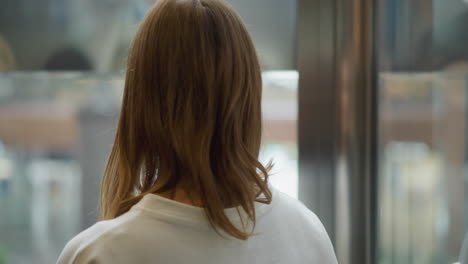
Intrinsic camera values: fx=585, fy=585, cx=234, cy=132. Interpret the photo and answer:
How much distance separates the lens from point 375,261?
1.36 meters

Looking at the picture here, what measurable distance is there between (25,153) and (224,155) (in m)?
1.03

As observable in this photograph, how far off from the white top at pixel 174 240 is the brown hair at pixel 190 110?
2cm

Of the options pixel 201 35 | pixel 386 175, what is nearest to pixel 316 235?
pixel 201 35

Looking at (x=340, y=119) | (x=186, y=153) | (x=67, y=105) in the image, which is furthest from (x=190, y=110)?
(x=67, y=105)

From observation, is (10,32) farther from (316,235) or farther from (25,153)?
(316,235)

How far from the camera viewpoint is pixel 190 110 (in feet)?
2.27

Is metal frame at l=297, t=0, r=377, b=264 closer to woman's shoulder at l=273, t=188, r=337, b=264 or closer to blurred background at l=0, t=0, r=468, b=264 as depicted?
blurred background at l=0, t=0, r=468, b=264

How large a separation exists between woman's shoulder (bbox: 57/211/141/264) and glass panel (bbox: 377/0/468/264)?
2.61 ft

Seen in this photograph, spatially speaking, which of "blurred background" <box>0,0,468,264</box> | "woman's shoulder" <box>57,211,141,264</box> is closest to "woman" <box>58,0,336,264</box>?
"woman's shoulder" <box>57,211,141,264</box>

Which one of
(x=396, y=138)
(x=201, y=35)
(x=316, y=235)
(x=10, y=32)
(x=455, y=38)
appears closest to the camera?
(x=201, y=35)

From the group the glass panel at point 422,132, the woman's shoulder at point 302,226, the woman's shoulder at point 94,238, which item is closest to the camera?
the woman's shoulder at point 94,238

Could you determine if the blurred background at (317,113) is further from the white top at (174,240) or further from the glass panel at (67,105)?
the white top at (174,240)

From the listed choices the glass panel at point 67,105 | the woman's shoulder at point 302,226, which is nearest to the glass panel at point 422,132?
the glass panel at point 67,105

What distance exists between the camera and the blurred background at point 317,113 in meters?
1.26
